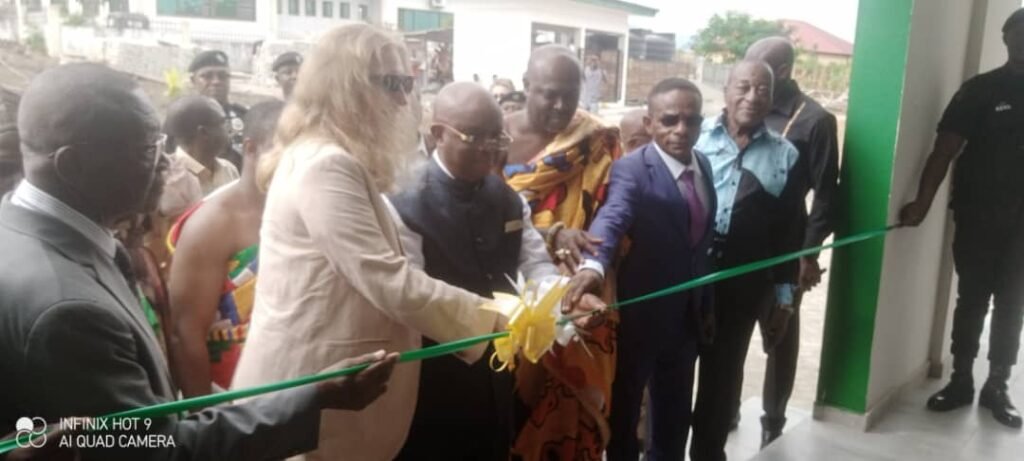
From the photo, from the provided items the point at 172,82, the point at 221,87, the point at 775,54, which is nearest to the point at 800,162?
the point at 775,54

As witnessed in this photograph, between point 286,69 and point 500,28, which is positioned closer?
point 286,69

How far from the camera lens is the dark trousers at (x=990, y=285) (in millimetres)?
3172

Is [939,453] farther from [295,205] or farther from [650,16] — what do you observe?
[295,205]

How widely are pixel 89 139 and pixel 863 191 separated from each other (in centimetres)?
275

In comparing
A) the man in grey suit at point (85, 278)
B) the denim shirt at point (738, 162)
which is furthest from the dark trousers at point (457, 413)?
the denim shirt at point (738, 162)

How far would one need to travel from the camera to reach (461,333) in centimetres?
153

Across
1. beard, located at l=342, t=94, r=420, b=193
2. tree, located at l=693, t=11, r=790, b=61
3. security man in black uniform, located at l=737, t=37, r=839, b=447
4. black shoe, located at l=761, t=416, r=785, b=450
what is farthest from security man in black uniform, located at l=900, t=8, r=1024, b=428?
beard, located at l=342, t=94, r=420, b=193

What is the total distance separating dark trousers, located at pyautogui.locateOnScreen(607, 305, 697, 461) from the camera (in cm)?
219

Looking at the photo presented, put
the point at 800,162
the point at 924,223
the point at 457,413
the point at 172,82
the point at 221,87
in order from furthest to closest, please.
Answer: the point at 924,223
the point at 800,162
the point at 457,413
the point at 221,87
the point at 172,82

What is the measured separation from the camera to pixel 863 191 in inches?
120

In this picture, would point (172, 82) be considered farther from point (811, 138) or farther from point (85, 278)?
point (811, 138)

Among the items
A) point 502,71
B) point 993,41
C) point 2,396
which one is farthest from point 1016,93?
point 2,396

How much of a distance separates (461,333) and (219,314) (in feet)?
1.51

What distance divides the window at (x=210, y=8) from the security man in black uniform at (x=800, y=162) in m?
1.78
